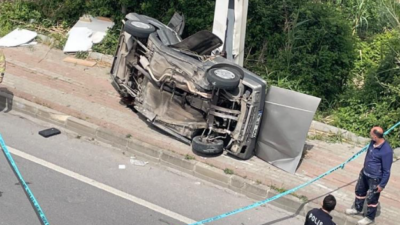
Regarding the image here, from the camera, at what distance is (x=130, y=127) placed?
1000cm

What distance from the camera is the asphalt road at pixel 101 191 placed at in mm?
7449

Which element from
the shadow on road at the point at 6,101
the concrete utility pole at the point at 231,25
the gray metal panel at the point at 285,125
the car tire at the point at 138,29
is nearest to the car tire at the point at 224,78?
the gray metal panel at the point at 285,125

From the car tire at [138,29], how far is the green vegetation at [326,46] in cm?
291

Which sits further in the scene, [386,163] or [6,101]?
[6,101]

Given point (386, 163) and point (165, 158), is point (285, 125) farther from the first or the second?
point (165, 158)

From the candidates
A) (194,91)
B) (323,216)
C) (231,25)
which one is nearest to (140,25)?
(231,25)

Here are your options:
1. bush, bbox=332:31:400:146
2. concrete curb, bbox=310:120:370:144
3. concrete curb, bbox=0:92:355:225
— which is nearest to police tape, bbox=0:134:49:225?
concrete curb, bbox=0:92:355:225

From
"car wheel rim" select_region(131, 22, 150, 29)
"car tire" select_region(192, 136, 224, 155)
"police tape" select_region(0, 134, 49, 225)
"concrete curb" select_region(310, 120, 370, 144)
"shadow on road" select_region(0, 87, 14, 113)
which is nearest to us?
"police tape" select_region(0, 134, 49, 225)

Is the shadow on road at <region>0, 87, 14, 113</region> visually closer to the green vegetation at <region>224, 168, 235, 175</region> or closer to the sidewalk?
the sidewalk

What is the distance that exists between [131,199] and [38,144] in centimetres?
225

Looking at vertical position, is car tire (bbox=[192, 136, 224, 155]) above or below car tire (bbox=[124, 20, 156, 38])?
below

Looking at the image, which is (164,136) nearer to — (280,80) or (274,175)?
(274,175)

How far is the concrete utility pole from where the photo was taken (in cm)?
1034

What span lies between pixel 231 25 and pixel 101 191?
418 cm
